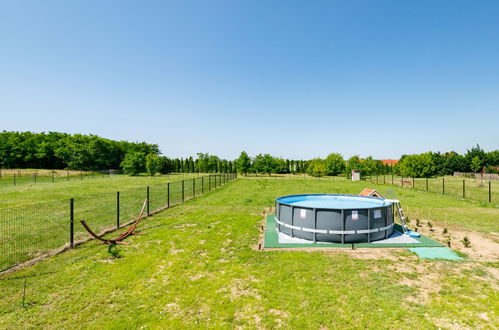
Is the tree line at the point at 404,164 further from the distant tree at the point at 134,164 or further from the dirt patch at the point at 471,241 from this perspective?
the dirt patch at the point at 471,241

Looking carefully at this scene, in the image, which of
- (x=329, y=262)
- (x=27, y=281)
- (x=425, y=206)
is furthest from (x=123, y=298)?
(x=425, y=206)

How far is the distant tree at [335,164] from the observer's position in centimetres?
5953

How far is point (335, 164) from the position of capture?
6028 cm

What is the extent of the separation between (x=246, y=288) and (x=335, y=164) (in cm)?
5973

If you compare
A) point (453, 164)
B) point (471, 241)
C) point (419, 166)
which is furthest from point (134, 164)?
point (453, 164)

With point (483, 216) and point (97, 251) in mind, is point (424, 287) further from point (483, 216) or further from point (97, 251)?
point (483, 216)

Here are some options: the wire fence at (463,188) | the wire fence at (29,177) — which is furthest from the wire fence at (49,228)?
→ the wire fence at (29,177)

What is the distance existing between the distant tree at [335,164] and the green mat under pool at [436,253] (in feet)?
173

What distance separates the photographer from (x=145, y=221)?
11.2 metres

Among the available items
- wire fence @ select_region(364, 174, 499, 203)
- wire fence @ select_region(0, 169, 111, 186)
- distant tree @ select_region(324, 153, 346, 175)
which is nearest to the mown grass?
wire fence @ select_region(0, 169, 111, 186)

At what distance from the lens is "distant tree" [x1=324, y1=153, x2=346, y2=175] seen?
59.5 metres

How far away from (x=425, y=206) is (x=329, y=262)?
43.6ft

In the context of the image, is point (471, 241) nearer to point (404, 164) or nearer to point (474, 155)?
point (404, 164)

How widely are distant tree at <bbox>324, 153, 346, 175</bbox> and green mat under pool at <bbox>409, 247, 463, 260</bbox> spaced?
173 ft
